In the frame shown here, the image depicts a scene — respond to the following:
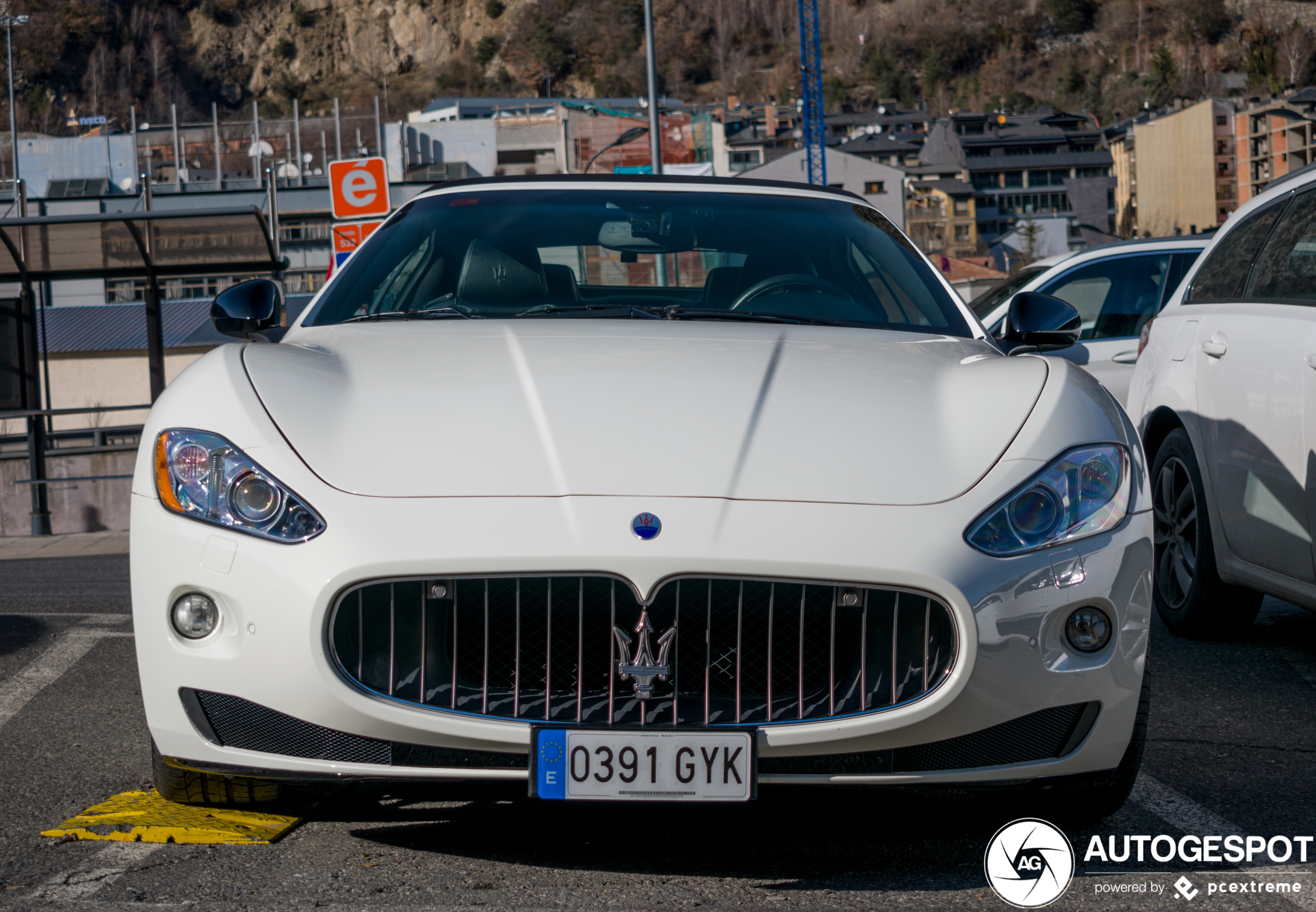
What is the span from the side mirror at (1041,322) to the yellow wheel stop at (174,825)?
2.26 meters

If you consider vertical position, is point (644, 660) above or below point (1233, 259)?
below

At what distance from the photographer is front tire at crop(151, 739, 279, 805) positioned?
2.99 metres

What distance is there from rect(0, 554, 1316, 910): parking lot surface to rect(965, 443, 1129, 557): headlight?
1.72 ft

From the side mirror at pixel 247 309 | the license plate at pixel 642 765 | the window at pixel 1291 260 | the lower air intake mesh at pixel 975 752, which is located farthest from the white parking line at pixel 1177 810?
the side mirror at pixel 247 309

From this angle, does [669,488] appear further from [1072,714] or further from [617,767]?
[1072,714]

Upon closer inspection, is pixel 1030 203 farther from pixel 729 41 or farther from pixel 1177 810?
pixel 1177 810

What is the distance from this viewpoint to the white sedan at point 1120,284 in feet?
29.9

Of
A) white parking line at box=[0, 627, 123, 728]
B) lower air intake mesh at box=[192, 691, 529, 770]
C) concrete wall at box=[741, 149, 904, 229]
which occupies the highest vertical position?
concrete wall at box=[741, 149, 904, 229]

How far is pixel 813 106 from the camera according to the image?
294 ft

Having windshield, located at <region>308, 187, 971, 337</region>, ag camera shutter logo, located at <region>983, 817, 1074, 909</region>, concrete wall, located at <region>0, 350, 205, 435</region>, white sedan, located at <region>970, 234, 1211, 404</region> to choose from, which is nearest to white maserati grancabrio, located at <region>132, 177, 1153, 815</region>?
ag camera shutter logo, located at <region>983, 817, 1074, 909</region>

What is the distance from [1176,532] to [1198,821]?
249cm

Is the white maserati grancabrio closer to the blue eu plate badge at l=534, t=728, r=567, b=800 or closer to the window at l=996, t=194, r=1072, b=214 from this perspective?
the blue eu plate badge at l=534, t=728, r=567, b=800

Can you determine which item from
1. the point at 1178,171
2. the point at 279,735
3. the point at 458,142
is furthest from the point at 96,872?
the point at 1178,171

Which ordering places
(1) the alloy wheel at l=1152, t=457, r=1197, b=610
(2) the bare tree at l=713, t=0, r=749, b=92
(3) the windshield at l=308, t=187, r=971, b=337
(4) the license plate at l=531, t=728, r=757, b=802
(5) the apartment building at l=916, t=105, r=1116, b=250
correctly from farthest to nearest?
1. (2) the bare tree at l=713, t=0, r=749, b=92
2. (5) the apartment building at l=916, t=105, r=1116, b=250
3. (1) the alloy wheel at l=1152, t=457, r=1197, b=610
4. (3) the windshield at l=308, t=187, r=971, b=337
5. (4) the license plate at l=531, t=728, r=757, b=802
